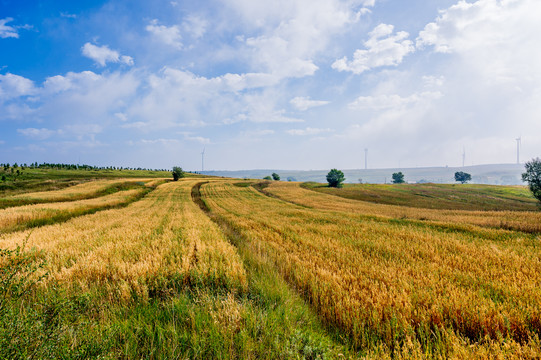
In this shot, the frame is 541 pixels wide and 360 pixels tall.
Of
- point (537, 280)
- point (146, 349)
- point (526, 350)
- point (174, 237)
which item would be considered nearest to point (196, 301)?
point (146, 349)

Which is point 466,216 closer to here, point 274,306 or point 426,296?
point 426,296

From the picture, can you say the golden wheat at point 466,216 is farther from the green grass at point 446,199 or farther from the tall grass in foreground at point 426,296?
the green grass at point 446,199

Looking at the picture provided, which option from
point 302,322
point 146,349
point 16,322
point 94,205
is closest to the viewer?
point 16,322

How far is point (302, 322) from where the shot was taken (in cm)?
353

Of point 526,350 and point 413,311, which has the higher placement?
point 526,350

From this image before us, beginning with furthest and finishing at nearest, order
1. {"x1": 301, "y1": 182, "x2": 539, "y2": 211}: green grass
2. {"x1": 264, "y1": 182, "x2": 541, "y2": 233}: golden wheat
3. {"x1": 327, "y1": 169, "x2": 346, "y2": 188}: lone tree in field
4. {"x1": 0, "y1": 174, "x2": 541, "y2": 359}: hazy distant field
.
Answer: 1. {"x1": 327, "y1": 169, "x2": 346, "y2": 188}: lone tree in field
2. {"x1": 301, "y1": 182, "x2": 539, "y2": 211}: green grass
3. {"x1": 264, "y1": 182, "x2": 541, "y2": 233}: golden wheat
4. {"x1": 0, "y1": 174, "x2": 541, "y2": 359}: hazy distant field

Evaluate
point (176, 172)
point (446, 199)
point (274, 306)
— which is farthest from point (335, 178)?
point (274, 306)

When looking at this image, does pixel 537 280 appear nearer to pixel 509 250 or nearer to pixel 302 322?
pixel 509 250

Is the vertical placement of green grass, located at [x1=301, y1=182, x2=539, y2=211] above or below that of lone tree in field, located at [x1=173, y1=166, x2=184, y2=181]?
below

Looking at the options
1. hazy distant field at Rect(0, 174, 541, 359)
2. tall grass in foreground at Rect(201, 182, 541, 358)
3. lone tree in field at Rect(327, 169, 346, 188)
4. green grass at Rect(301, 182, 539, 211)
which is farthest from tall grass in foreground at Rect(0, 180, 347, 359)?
lone tree in field at Rect(327, 169, 346, 188)

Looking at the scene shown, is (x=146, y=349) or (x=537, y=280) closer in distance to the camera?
(x=146, y=349)

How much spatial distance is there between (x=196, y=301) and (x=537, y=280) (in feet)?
25.2

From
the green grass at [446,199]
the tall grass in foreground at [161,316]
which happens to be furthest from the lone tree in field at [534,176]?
the tall grass in foreground at [161,316]

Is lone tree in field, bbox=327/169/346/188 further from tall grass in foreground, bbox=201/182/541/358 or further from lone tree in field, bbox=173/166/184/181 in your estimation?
tall grass in foreground, bbox=201/182/541/358
